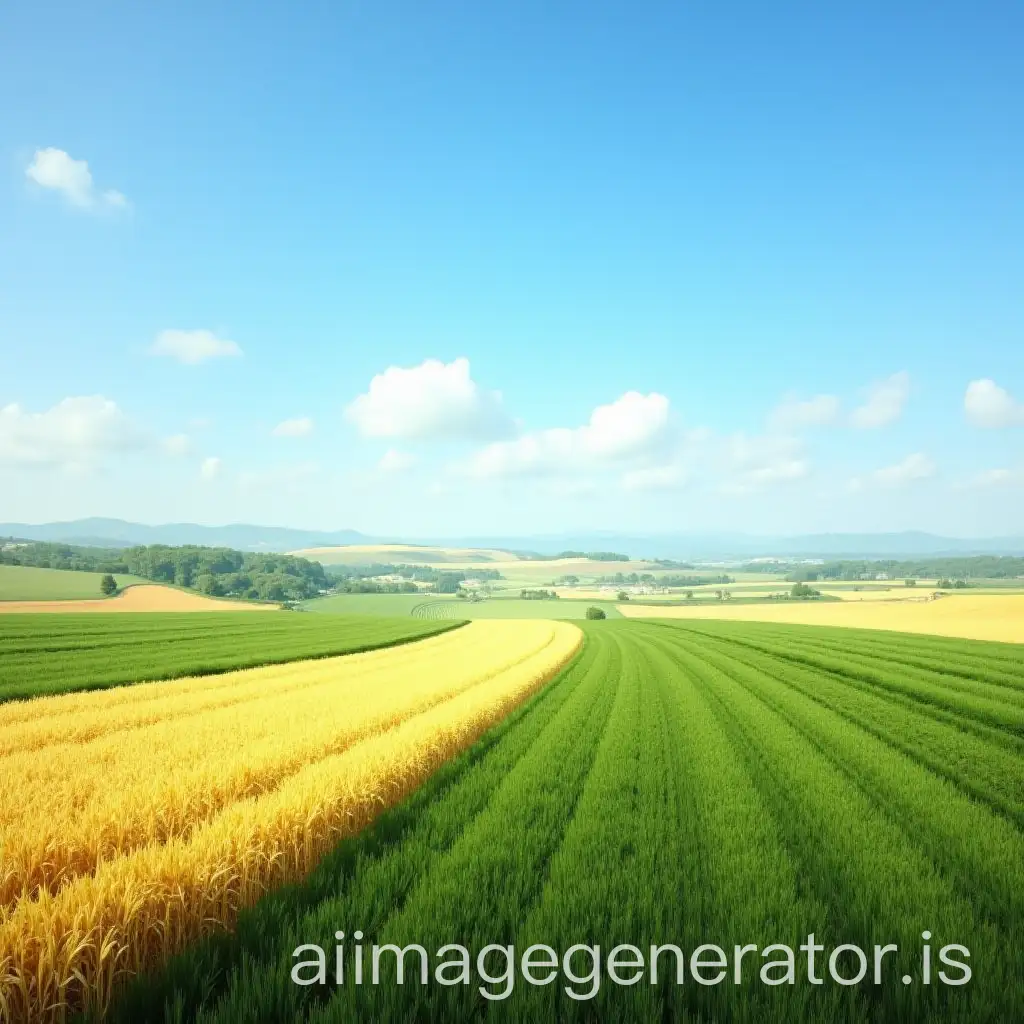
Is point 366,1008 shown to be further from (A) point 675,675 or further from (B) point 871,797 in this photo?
(A) point 675,675

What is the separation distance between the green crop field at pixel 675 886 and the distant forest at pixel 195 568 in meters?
113

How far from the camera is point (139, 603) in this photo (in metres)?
69.2

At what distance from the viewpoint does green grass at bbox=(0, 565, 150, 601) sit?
67.6 meters

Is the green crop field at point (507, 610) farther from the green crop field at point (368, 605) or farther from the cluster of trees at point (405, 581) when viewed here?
the cluster of trees at point (405, 581)

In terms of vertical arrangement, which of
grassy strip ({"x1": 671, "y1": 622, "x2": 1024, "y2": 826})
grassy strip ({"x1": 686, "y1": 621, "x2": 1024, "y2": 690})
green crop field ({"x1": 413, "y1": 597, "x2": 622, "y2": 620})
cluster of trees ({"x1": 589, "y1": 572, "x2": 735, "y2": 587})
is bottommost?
green crop field ({"x1": 413, "y1": 597, "x2": 622, "y2": 620})

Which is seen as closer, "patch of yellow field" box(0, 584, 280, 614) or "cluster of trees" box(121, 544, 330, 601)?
"patch of yellow field" box(0, 584, 280, 614)

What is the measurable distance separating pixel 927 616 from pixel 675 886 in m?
67.5

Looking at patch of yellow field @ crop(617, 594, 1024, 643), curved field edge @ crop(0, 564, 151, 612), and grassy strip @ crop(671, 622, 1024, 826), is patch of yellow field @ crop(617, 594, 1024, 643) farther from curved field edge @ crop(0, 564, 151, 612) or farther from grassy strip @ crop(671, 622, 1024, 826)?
curved field edge @ crop(0, 564, 151, 612)

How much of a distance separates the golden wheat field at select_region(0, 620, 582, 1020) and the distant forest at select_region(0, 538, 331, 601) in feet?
349

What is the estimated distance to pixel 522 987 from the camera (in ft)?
11.2

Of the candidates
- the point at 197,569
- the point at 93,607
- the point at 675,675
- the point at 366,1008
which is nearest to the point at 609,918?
the point at 366,1008

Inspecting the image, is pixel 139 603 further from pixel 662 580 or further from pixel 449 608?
pixel 662 580

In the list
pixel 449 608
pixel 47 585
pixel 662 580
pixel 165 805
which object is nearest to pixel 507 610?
pixel 449 608

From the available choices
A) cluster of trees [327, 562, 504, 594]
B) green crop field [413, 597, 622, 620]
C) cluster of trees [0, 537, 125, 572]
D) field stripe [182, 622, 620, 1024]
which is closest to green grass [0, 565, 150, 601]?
cluster of trees [0, 537, 125, 572]
